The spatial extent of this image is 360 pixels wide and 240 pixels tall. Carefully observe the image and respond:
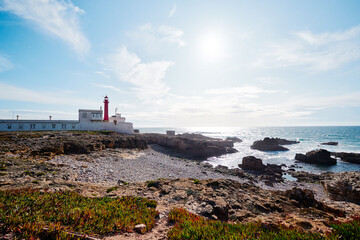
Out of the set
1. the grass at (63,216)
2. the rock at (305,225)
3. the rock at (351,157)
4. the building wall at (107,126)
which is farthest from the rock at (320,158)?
the building wall at (107,126)

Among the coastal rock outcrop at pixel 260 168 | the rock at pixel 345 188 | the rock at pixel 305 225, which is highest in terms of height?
the rock at pixel 305 225

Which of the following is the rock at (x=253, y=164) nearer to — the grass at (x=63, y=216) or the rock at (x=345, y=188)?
the rock at (x=345, y=188)

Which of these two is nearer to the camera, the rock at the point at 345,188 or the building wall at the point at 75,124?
the rock at the point at 345,188

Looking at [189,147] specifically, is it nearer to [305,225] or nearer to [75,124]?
[75,124]

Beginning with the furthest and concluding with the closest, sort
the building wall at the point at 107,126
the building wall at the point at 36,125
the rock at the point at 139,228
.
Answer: the building wall at the point at 107,126 → the building wall at the point at 36,125 → the rock at the point at 139,228

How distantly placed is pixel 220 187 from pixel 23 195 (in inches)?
446

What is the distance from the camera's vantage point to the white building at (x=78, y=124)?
42.3 meters

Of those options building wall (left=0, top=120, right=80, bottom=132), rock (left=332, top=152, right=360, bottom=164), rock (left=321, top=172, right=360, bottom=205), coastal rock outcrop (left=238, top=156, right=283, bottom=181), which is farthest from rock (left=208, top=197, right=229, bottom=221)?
rock (left=332, top=152, right=360, bottom=164)

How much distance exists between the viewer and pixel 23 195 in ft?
24.5

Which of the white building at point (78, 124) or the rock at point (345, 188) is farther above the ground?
the white building at point (78, 124)

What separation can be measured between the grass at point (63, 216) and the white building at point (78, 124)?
1847 inches

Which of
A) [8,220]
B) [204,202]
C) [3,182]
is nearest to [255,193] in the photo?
[204,202]

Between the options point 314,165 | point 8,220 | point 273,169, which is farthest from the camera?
point 314,165

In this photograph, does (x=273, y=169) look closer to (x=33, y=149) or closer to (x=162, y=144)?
(x=162, y=144)
